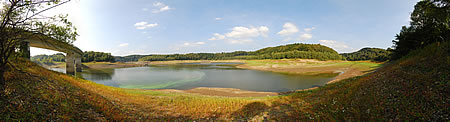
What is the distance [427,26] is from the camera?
2517 cm

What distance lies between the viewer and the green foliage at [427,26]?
10.2 meters

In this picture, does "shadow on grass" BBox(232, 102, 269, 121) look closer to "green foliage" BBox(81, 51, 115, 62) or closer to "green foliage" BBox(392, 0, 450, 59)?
"green foliage" BBox(392, 0, 450, 59)

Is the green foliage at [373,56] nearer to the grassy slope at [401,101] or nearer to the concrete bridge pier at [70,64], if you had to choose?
the grassy slope at [401,101]

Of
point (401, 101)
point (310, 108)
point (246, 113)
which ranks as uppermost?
point (401, 101)

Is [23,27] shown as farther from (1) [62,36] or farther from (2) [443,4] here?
(2) [443,4]

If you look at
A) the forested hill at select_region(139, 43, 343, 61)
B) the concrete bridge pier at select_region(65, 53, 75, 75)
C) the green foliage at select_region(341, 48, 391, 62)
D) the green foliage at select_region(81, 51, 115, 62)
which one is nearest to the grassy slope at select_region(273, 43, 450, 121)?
the concrete bridge pier at select_region(65, 53, 75, 75)

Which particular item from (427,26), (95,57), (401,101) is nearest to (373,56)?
(427,26)

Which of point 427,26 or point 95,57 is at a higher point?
point 427,26

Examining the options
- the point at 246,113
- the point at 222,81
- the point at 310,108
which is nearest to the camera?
the point at 310,108

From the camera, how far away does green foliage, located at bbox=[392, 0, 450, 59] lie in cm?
1016

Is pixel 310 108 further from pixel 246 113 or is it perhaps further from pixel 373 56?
pixel 373 56

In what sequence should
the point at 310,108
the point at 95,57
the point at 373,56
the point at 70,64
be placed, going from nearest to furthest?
the point at 310,108 < the point at 70,64 < the point at 373,56 < the point at 95,57

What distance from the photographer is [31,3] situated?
566 cm

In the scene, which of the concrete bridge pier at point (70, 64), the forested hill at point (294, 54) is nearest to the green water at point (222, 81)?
the concrete bridge pier at point (70, 64)
